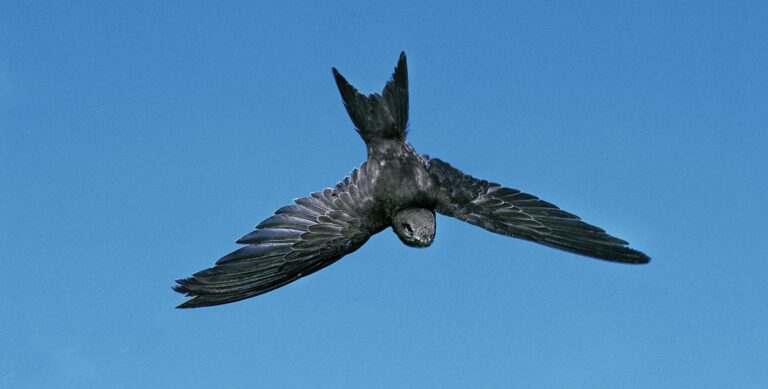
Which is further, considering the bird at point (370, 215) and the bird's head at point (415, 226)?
the bird at point (370, 215)

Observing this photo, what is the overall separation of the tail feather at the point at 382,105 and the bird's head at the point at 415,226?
93cm

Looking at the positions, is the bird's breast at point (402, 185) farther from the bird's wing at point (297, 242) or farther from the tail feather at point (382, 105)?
the tail feather at point (382, 105)

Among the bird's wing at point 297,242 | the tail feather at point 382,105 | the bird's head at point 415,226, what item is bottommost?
the bird's head at point 415,226

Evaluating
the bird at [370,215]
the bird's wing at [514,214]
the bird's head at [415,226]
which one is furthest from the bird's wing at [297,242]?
the bird's wing at [514,214]

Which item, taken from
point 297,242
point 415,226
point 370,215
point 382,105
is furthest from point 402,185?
point 297,242

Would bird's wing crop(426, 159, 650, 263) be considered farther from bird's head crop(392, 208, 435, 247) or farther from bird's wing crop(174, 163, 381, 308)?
bird's wing crop(174, 163, 381, 308)

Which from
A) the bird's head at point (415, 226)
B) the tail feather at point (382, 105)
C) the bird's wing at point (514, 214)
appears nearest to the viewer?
the bird's head at point (415, 226)

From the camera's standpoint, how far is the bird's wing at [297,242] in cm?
942

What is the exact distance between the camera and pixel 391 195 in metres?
9.43

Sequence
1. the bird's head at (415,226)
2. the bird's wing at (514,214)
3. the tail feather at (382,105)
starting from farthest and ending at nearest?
1. the tail feather at (382,105)
2. the bird's wing at (514,214)
3. the bird's head at (415,226)

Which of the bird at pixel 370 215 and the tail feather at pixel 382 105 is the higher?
the tail feather at pixel 382 105

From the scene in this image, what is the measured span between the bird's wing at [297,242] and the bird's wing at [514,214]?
0.85 meters

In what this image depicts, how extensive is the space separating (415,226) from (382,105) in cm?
142

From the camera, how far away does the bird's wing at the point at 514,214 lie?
933 cm
